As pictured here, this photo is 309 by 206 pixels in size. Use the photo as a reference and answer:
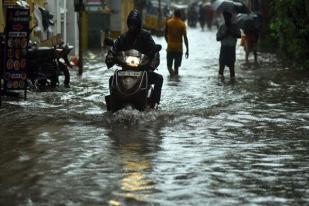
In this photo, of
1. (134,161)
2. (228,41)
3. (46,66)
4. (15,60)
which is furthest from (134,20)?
(228,41)

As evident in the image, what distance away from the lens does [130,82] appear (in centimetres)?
1127

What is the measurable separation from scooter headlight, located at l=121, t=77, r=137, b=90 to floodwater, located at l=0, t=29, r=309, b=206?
363 millimetres

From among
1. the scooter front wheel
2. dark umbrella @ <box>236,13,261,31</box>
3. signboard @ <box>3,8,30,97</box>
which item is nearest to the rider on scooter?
signboard @ <box>3,8,30,97</box>

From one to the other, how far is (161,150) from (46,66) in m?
7.56

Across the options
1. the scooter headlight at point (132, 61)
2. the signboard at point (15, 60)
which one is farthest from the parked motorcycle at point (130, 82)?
the signboard at point (15, 60)

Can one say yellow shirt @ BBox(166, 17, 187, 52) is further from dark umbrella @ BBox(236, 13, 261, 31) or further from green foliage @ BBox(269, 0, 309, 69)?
dark umbrella @ BBox(236, 13, 261, 31)

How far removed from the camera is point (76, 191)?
6855mm

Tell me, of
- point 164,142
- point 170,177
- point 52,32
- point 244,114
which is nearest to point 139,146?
point 164,142

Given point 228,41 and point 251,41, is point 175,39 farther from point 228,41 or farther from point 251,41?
point 251,41

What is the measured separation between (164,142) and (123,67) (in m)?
2.42

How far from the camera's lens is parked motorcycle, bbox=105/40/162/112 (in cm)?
1124

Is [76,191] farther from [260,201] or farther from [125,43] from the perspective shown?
[125,43]

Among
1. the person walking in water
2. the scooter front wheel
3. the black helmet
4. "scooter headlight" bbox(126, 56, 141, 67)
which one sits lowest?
the scooter front wheel

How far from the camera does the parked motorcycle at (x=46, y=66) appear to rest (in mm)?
15727
